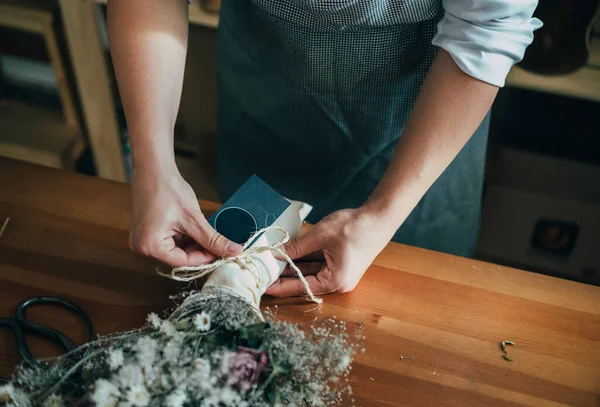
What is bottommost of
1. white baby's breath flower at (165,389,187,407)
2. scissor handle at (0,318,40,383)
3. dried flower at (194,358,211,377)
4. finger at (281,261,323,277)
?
scissor handle at (0,318,40,383)

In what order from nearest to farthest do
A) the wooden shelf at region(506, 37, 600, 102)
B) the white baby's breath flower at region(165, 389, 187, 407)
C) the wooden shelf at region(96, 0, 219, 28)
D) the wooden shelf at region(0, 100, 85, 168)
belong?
1. the white baby's breath flower at region(165, 389, 187, 407)
2. the wooden shelf at region(506, 37, 600, 102)
3. the wooden shelf at region(96, 0, 219, 28)
4. the wooden shelf at region(0, 100, 85, 168)

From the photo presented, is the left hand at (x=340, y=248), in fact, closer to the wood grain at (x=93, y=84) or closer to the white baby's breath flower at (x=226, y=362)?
the white baby's breath flower at (x=226, y=362)

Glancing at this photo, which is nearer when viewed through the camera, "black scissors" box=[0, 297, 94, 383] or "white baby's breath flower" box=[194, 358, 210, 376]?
"white baby's breath flower" box=[194, 358, 210, 376]

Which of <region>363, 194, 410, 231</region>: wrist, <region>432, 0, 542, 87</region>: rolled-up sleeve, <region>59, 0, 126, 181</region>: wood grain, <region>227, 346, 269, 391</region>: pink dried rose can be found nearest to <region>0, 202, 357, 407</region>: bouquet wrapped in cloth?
<region>227, 346, 269, 391</region>: pink dried rose

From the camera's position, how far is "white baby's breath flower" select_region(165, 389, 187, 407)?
1.70 feet

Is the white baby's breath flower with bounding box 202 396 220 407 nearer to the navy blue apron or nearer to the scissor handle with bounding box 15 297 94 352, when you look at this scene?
the scissor handle with bounding box 15 297 94 352

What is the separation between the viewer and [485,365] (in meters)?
0.73

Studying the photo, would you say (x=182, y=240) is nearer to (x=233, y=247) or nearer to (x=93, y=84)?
(x=233, y=247)

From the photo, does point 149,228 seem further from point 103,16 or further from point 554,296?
point 103,16

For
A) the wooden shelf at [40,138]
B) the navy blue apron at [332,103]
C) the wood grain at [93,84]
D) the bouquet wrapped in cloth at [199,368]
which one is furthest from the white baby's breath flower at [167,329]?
the wooden shelf at [40,138]

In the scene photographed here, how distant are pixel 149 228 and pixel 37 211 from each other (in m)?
0.26

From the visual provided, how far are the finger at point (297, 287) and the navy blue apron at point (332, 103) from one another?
0.30 meters

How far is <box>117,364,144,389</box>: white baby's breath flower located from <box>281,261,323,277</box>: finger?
0.31 meters

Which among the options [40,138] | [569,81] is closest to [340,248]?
[569,81]
